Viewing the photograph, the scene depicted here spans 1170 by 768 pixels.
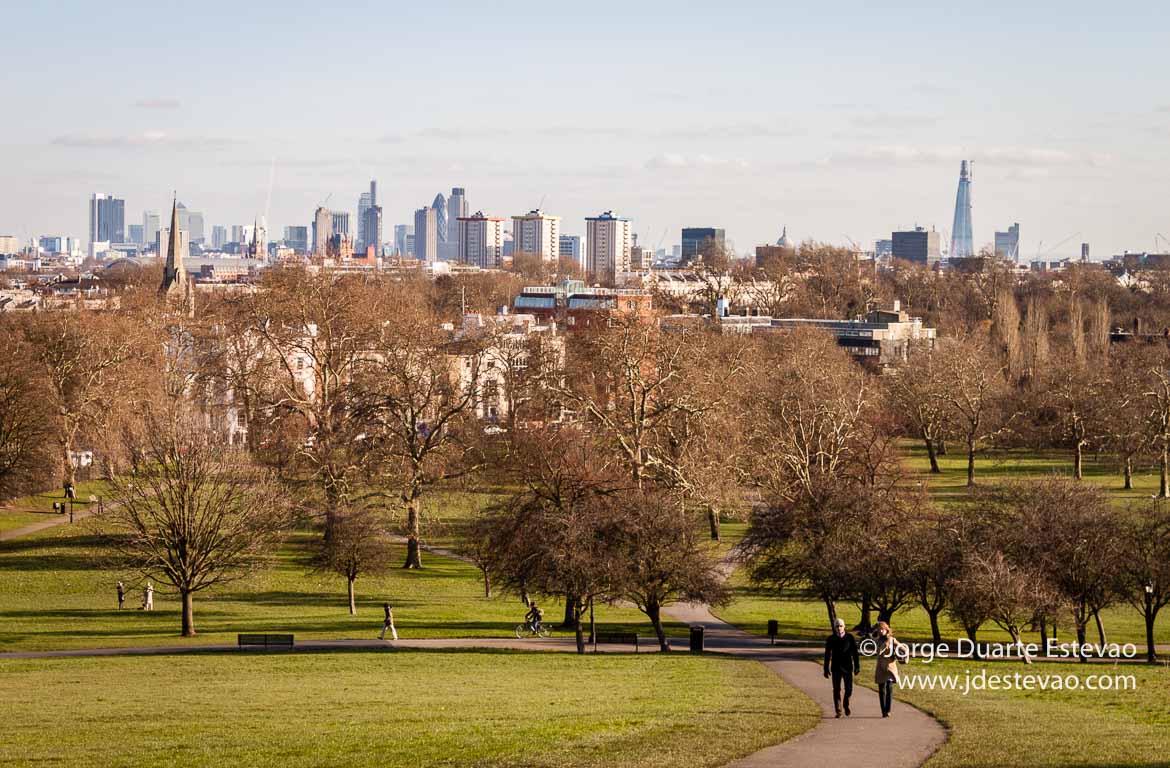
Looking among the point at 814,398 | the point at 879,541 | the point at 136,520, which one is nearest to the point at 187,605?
the point at 136,520

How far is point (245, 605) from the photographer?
50.1 m

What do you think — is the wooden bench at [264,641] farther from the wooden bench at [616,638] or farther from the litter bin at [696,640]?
the litter bin at [696,640]

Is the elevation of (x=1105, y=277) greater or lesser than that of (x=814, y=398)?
greater

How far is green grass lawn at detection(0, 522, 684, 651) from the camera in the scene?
4330cm

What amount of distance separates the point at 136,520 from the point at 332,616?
6767 millimetres

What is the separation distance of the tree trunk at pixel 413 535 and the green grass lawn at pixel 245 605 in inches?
27.4

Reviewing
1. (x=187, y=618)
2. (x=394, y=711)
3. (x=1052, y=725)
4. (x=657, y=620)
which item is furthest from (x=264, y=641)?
(x=1052, y=725)

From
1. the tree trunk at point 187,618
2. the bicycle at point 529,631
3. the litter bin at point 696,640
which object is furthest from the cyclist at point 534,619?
the tree trunk at point 187,618

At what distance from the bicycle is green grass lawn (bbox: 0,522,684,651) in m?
0.57

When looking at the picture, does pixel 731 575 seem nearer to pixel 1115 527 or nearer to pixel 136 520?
pixel 1115 527

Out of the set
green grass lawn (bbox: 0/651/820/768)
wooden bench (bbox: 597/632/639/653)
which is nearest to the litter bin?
green grass lawn (bbox: 0/651/820/768)

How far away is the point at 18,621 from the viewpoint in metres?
45.1

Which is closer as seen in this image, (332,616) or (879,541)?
(879,541)

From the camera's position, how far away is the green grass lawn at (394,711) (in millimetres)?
21109
